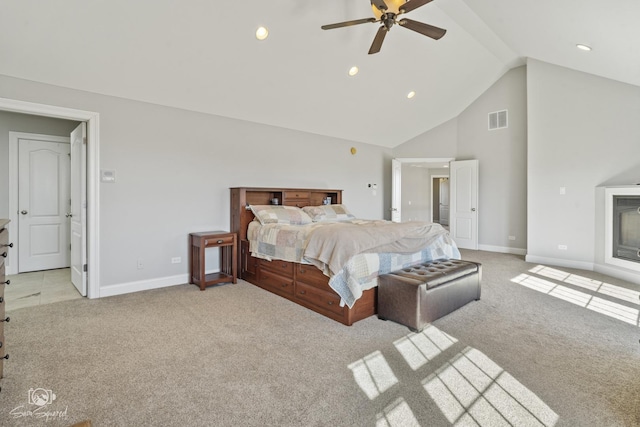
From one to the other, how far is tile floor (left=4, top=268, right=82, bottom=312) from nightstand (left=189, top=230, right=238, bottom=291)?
1.32 m

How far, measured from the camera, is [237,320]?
308cm

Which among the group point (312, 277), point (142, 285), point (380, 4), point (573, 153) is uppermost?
point (380, 4)

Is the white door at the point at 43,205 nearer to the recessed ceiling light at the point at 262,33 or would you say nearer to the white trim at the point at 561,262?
the recessed ceiling light at the point at 262,33

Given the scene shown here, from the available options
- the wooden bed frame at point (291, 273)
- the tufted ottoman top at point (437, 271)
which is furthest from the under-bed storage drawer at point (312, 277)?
the tufted ottoman top at point (437, 271)

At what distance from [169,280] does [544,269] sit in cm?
577

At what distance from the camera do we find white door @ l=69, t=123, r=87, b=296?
3754 mm

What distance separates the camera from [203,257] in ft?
13.4

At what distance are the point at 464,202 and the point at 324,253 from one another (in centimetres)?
530

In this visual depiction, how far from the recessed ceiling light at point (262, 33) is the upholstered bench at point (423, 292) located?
2.94m

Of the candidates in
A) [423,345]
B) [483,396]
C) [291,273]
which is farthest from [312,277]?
[483,396]

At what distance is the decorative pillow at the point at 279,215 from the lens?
4.36 m

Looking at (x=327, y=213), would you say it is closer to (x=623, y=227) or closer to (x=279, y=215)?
(x=279, y=215)

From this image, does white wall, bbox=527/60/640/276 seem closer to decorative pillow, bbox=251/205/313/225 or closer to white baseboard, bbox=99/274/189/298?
decorative pillow, bbox=251/205/313/225

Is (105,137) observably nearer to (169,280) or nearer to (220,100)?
(220,100)
